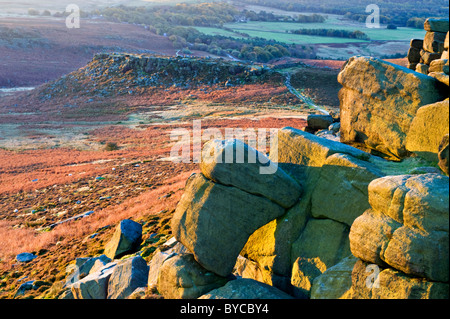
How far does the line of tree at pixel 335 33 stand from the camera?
409 feet

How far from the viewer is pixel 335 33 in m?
133

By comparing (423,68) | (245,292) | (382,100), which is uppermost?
(423,68)

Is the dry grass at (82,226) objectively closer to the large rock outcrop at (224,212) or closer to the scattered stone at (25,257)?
the scattered stone at (25,257)

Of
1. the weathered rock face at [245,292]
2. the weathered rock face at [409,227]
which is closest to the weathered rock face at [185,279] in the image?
the weathered rock face at [245,292]

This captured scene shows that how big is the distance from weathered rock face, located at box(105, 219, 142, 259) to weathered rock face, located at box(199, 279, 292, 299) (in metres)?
7.41

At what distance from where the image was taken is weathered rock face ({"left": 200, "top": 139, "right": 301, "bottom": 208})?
10883 mm

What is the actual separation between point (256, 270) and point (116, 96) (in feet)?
197

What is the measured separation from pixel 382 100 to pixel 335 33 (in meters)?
132

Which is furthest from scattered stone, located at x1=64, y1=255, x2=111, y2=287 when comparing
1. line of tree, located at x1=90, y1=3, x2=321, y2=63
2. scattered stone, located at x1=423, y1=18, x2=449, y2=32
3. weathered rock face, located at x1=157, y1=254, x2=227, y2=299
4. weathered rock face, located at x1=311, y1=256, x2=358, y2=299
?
line of tree, located at x1=90, y1=3, x2=321, y2=63

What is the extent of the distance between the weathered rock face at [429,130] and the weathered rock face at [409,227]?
8.15ft

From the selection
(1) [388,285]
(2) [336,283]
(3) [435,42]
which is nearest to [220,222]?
(2) [336,283]

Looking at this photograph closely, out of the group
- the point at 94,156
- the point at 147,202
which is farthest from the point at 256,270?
the point at 94,156

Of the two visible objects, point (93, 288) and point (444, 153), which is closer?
point (444, 153)

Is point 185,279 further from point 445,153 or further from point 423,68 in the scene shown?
point 423,68
